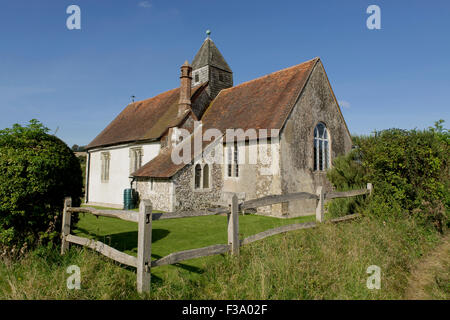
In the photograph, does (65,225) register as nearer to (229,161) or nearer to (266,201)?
(266,201)

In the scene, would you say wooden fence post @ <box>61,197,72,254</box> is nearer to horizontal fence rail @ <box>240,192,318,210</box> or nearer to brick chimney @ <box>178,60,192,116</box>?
horizontal fence rail @ <box>240,192,318,210</box>

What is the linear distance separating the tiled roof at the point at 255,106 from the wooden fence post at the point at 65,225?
8.18 meters

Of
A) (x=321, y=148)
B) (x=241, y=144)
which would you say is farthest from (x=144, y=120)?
(x=321, y=148)

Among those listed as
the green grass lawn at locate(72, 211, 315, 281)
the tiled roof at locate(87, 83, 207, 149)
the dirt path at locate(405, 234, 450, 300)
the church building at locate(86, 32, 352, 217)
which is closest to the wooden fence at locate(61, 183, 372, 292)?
the green grass lawn at locate(72, 211, 315, 281)

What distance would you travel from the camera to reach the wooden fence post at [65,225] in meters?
5.88

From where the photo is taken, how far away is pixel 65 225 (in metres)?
5.95

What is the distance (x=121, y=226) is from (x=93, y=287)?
7.64 meters

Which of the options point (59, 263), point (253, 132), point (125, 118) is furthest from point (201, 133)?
point (59, 263)

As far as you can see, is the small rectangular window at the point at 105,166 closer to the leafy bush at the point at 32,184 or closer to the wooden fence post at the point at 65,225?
the leafy bush at the point at 32,184

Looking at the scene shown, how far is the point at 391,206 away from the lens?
799 centimetres

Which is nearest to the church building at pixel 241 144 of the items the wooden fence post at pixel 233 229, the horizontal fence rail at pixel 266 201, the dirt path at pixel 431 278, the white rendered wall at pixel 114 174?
the white rendered wall at pixel 114 174

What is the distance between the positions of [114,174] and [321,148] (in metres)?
15.5
